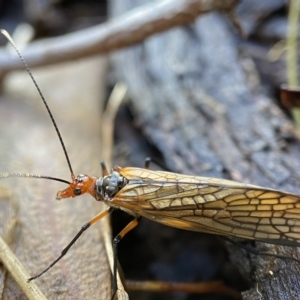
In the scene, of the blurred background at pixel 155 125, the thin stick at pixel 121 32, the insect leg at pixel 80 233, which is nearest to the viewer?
the insect leg at pixel 80 233

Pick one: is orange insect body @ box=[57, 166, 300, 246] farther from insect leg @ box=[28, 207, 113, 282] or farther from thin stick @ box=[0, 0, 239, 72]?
thin stick @ box=[0, 0, 239, 72]

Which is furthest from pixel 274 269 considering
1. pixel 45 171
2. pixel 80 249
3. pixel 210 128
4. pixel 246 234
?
pixel 45 171

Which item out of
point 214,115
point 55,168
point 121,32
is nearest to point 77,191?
point 55,168

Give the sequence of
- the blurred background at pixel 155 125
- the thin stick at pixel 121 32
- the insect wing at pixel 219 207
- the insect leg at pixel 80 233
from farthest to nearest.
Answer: the thin stick at pixel 121 32
the blurred background at pixel 155 125
the insect leg at pixel 80 233
the insect wing at pixel 219 207

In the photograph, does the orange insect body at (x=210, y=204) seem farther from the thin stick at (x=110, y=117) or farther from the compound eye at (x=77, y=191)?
the thin stick at (x=110, y=117)

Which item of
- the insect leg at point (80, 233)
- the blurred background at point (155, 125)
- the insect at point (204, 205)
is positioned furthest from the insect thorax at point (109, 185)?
the blurred background at point (155, 125)

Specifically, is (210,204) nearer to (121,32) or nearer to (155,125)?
(155,125)

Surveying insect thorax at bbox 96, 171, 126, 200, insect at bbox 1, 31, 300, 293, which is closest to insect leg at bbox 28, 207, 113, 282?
insect at bbox 1, 31, 300, 293
